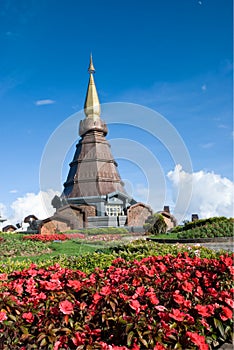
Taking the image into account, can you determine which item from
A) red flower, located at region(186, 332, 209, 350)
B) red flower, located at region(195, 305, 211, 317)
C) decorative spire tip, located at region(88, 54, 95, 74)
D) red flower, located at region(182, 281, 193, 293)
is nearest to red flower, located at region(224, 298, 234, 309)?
red flower, located at region(195, 305, 211, 317)

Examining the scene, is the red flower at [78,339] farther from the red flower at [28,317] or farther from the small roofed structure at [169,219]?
the small roofed structure at [169,219]

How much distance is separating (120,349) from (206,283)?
1.67m

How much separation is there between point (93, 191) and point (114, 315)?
26.2 metres

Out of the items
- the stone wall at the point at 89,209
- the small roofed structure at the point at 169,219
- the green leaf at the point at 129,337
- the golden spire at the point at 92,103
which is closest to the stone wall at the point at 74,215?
the stone wall at the point at 89,209

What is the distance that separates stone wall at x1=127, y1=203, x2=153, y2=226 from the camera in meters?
25.7

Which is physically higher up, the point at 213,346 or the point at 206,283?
the point at 206,283

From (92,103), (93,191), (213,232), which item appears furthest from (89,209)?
(213,232)

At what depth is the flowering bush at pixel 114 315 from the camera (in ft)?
7.97

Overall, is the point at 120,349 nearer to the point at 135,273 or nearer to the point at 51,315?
the point at 51,315

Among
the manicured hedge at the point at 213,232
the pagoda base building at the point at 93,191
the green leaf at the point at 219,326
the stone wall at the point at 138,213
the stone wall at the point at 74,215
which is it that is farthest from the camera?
the stone wall at the point at 138,213

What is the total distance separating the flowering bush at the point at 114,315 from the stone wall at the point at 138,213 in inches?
870

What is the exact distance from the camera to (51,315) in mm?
2826

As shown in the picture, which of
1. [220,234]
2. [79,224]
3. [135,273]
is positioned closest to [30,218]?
[79,224]

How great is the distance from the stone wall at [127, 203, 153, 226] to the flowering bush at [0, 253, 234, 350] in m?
22.1
